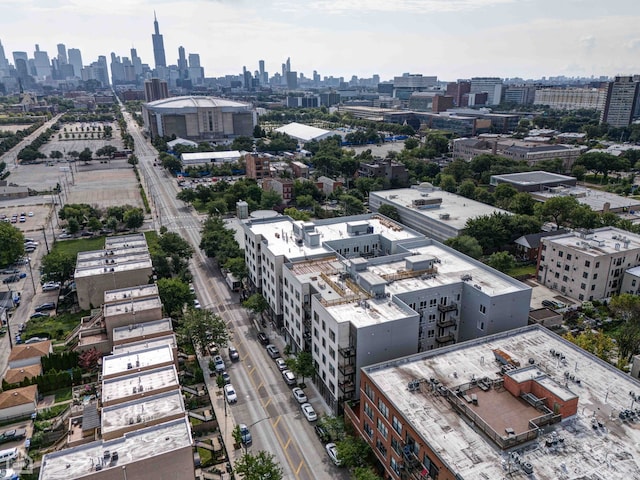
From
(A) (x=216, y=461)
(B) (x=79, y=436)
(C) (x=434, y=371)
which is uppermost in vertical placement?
(C) (x=434, y=371)

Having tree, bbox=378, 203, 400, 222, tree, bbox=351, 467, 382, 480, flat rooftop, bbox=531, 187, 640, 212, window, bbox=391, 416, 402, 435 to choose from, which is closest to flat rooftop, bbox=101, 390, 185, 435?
tree, bbox=351, 467, 382, 480

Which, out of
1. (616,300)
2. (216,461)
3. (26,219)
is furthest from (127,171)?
(616,300)

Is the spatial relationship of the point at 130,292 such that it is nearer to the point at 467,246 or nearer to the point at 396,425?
the point at 396,425

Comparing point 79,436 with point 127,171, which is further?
point 127,171

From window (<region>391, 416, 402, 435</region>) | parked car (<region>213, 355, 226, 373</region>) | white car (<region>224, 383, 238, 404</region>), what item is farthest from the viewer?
parked car (<region>213, 355, 226, 373</region>)

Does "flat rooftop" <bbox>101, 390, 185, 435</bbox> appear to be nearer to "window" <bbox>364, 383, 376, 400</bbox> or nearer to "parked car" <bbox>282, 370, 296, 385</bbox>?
"parked car" <bbox>282, 370, 296, 385</bbox>

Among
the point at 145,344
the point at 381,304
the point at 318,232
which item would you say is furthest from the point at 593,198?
the point at 145,344

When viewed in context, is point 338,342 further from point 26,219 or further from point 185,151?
point 185,151
